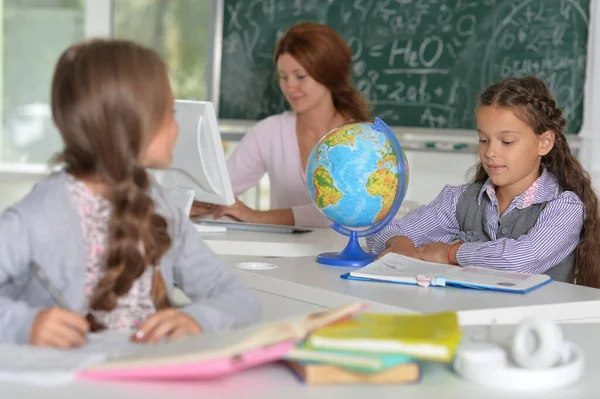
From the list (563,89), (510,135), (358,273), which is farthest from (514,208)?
(563,89)

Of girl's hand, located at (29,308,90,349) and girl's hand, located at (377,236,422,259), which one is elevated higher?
girl's hand, located at (29,308,90,349)

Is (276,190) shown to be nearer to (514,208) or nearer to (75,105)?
(514,208)

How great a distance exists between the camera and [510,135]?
94.8 inches

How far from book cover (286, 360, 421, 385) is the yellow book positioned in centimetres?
2

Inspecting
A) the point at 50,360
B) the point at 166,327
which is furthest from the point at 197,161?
the point at 50,360

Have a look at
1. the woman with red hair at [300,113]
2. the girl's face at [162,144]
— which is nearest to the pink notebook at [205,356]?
the girl's face at [162,144]

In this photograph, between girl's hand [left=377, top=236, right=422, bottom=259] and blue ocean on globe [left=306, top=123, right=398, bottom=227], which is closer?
blue ocean on globe [left=306, top=123, right=398, bottom=227]

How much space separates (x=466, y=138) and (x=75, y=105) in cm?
324

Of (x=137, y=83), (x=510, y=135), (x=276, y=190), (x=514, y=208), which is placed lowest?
(x=276, y=190)

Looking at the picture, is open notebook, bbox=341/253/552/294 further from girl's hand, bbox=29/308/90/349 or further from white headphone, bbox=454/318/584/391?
girl's hand, bbox=29/308/90/349

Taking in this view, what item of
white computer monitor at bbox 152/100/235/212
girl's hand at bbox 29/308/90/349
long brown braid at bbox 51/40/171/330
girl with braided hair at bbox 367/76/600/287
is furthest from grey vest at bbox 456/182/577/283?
girl's hand at bbox 29/308/90/349

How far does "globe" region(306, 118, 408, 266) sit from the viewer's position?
7.30 ft

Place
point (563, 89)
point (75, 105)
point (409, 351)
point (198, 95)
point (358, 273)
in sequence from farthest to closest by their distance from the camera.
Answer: point (198, 95) < point (563, 89) < point (358, 273) < point (75, 105) < point (409, 351)

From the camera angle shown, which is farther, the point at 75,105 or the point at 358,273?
the point at 358,273
